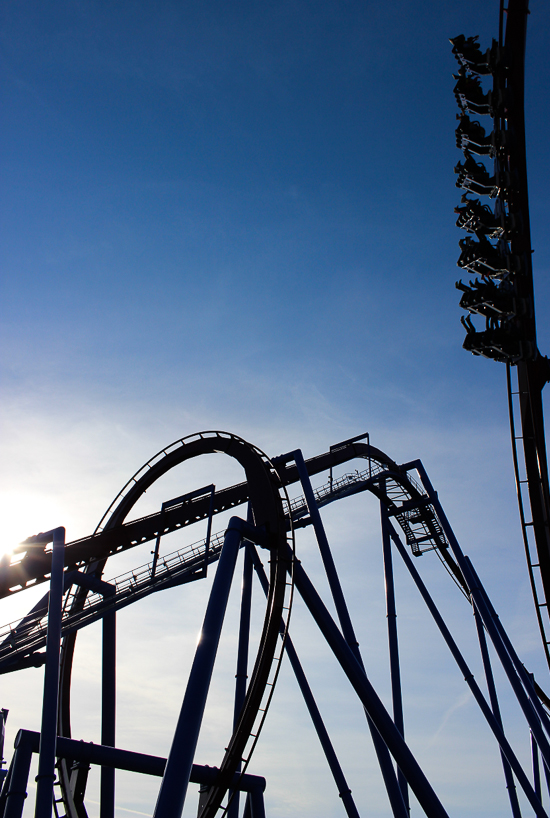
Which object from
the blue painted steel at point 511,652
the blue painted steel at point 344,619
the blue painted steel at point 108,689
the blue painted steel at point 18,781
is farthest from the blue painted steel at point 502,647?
the blue painted steel at point 18,781

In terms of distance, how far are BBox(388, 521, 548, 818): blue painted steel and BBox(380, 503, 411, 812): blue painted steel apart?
1.58ft

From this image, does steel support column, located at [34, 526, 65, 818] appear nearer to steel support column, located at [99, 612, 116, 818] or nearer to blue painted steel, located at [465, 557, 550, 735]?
steel support column, located at [99, 612, 116, 818]

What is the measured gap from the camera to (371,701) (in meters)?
8.95

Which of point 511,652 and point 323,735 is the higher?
point 511,652

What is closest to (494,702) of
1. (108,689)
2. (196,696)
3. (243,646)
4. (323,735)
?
(323,735)

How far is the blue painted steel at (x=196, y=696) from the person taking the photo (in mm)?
6438

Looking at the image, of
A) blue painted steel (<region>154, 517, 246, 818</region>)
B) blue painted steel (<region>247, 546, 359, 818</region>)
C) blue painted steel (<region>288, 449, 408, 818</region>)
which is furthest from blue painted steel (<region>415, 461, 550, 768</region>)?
blue painted steel (<region>154, 517, 246, 818</region>)

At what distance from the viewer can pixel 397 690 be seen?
529 inches

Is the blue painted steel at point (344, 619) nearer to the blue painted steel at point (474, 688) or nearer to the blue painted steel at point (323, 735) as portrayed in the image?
the blue painted steel at point (323, 735)

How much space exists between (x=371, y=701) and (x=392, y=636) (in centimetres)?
536

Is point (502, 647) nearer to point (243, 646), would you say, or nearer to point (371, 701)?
point (371, 701)

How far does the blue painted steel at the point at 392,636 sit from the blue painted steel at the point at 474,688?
0.48 meters

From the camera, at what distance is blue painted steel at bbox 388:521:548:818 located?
10.9 meters

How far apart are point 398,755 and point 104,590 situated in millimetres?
6180
